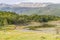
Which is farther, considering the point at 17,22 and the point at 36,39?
the point at 17,22

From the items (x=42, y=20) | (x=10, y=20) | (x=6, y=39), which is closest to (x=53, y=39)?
(x=6, y=39)

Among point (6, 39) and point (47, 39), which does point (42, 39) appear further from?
point (6, 39)

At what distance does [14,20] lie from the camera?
9794 cm

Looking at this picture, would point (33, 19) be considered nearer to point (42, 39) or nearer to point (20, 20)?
point (20, 20)

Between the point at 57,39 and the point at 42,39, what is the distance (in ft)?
9.42

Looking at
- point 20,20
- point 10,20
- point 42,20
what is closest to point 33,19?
point 42,20

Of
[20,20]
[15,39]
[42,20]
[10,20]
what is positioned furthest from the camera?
[42,20]

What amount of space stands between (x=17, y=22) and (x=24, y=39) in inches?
2379

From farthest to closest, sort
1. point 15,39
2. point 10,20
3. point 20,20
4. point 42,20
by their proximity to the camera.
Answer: point 42,20
point 20,20
point 10,20
point 15,39

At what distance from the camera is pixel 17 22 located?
98.6 meters

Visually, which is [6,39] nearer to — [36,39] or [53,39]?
[36,39]

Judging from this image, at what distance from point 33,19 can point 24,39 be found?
268ft

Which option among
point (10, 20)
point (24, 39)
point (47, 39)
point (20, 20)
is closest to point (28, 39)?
point (24, 39)

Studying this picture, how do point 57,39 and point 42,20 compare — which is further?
point 42,20
